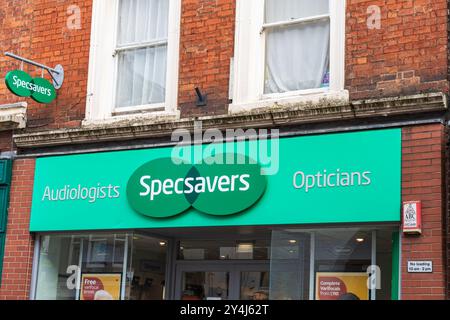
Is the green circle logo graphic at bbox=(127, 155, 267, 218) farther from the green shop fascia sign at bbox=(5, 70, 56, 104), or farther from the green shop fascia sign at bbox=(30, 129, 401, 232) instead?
the green shop fascia sign at bbox=(5, 70, 56, 104)

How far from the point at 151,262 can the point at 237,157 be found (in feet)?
7.56

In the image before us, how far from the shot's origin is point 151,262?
1098 centimetres

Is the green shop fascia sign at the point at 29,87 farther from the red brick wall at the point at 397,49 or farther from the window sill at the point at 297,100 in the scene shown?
the red brick wall at the point at 397,49

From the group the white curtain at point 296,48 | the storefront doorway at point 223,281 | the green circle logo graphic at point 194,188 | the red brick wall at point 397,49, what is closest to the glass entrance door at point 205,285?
the storefront doorway at point 223,281

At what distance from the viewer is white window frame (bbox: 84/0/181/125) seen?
10672mm

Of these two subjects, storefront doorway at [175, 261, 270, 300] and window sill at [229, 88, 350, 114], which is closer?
window sill at [229, 88, 350, 114]

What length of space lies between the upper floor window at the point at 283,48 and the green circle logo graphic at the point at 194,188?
0.98 meters

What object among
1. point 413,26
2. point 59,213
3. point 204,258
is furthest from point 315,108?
point 59,213

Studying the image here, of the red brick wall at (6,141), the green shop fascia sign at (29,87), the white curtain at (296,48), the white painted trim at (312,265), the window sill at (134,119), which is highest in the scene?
the white curtain at (296,48)

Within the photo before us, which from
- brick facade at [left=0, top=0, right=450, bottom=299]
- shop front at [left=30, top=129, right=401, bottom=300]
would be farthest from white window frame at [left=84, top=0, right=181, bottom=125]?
shop front at [left=30, top=129, right=401, bottom=300]

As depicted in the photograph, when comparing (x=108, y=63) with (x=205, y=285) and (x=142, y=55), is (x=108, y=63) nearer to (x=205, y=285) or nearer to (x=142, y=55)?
(x=142, y=55)

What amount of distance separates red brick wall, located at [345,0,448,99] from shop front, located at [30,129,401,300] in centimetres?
63

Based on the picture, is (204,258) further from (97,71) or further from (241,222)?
(97,71)

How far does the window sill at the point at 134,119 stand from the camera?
10321 mm
